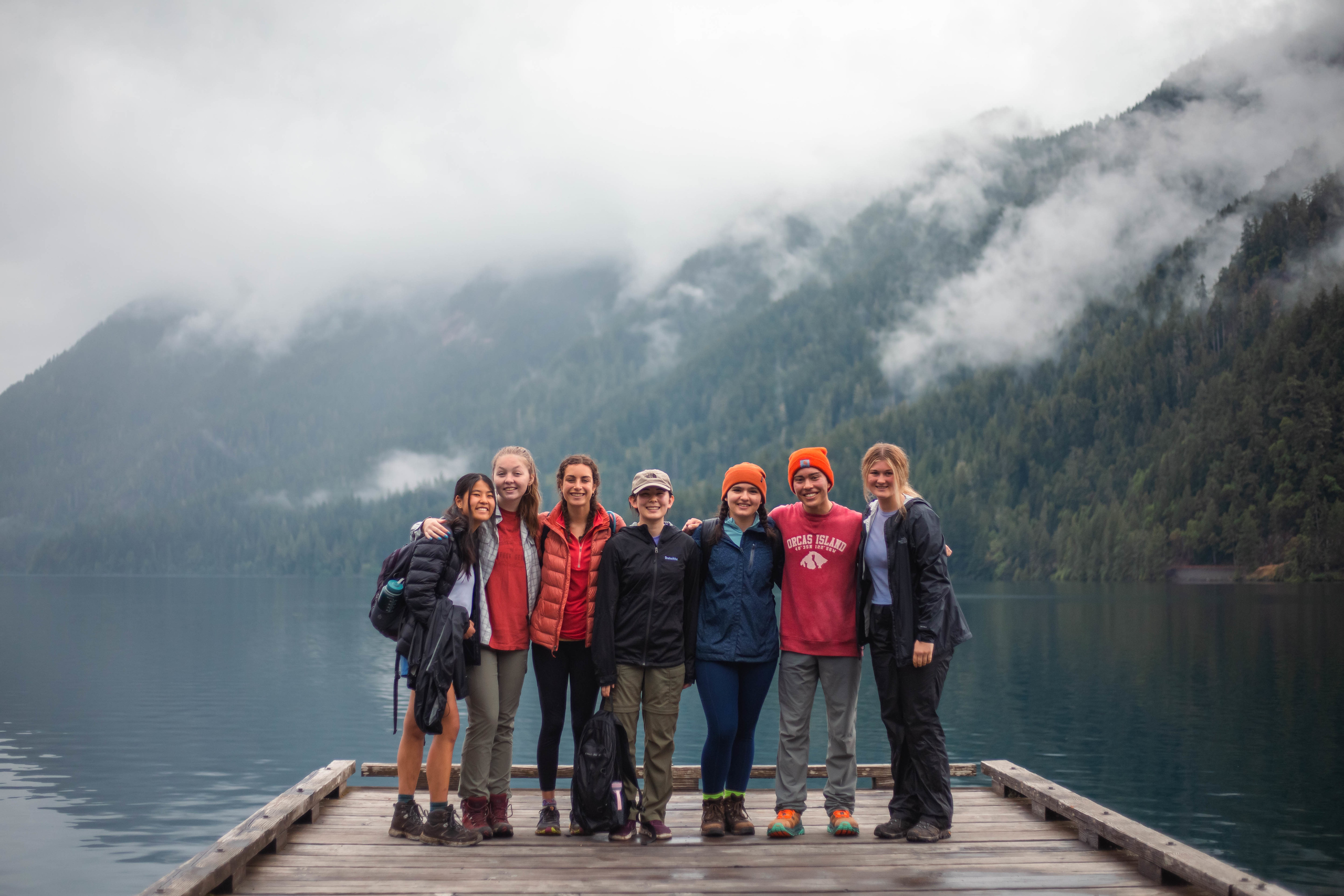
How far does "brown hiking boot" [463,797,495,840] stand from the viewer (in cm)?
759

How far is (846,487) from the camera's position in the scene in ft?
557

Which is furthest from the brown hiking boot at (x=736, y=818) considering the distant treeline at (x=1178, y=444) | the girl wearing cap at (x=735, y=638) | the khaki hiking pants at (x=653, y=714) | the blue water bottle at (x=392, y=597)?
the distant treeline at (x=1178, y=444)

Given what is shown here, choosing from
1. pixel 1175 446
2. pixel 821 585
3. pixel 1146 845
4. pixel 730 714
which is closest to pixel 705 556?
pixel 821 585

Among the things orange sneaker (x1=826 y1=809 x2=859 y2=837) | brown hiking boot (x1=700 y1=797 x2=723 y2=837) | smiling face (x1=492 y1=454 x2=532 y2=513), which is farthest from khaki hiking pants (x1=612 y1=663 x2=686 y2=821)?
smiling face (x1=492 y1=454 x2=532 y2=513)

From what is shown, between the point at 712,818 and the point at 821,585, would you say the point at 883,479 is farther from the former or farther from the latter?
the point at 712,818

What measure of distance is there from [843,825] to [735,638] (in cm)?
164

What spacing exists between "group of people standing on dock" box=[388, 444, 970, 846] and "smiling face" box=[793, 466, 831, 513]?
18mm

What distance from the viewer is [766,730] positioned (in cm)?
2905

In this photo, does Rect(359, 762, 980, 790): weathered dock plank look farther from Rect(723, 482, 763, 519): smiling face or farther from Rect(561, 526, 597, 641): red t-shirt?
Rect(723, 482, 763, 519): smiling face

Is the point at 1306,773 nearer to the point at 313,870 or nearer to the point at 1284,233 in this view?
the point at 313,870

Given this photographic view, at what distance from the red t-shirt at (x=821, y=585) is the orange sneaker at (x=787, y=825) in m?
1.19

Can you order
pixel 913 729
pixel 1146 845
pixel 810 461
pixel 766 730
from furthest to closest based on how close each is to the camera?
pixel 766 730 < pixel 810 461 < pixel 913 729 < pixel 1146 845

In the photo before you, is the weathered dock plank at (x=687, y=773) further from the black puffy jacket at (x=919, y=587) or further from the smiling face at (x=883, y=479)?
the smiling face at (x=883, y=479)

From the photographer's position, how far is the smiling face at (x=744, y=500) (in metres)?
7.73
